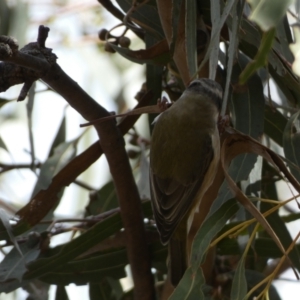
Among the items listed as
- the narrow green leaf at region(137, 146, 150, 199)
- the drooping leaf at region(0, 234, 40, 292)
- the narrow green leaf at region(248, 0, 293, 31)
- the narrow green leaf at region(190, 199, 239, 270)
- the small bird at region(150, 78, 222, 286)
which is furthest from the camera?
the narrow green leaf at region(137, 146, 150, 199)

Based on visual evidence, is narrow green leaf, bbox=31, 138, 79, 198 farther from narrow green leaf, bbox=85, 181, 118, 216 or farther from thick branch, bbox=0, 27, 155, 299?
thick branch, bbox=0, 27, 155, 299

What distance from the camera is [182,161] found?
6.86 ft

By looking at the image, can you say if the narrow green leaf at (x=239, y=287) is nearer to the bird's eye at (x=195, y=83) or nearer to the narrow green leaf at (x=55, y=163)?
the bird's eye at (x=195, y=83)

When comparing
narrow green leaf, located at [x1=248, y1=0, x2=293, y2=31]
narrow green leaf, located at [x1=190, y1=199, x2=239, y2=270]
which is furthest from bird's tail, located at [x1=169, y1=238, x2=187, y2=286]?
narrow green leaf, located at [x1=248, y1=0, x2=293, y2=31]

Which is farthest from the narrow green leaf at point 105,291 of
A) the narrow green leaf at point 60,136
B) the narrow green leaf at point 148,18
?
the narrow green leaf at point 148,18

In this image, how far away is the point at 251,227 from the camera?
186 cm

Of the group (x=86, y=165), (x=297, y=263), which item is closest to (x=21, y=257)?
(x=86, y=165)

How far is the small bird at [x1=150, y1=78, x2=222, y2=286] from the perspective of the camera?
1947mm

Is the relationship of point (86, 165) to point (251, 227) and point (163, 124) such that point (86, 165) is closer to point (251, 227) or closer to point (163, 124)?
point (163, 124)

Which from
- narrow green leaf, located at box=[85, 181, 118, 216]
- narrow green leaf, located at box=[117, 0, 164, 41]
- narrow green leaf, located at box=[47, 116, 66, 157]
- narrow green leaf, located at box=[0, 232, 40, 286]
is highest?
narrow green leaf, located at box=[117, 0, 164, 41]

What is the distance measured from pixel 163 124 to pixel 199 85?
29 cm

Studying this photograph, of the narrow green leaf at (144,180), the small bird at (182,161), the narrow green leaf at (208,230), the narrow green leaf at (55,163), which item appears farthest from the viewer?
the narrow green leaf at (144,180)

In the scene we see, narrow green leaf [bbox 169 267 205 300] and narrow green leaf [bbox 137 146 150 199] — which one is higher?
narrow green leaf [bbox 137 146 150 199]

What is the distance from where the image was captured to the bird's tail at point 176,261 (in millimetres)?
1930
